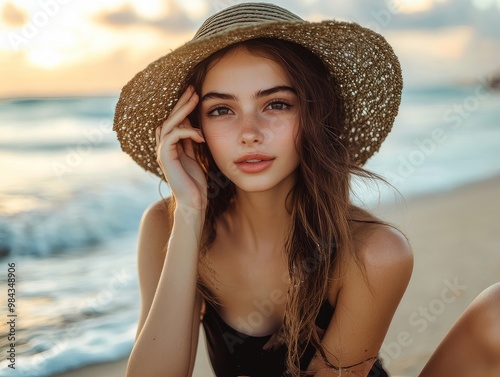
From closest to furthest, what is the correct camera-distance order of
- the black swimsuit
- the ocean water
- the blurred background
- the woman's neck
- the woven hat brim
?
the woven hat brim < the black swimsuit < the woman's neck < the ocean water < the blurred background

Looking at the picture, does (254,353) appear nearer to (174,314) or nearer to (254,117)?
(174,314)

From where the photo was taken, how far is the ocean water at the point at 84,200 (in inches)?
176

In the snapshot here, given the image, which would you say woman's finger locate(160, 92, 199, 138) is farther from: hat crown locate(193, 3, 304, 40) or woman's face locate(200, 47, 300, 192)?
hat crown locate(193, 3, 304, 40)

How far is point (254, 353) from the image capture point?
9.61 ft

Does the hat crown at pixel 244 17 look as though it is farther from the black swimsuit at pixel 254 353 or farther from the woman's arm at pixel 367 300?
the black swimsuit at pixel 254 353

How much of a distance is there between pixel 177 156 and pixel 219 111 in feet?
1.10

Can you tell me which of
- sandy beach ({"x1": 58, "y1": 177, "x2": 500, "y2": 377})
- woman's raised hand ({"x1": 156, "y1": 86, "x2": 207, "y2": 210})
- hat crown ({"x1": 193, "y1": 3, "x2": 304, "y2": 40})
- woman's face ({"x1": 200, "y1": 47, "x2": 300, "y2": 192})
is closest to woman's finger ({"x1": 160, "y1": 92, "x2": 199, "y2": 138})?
woman's raised hand ({"x1": 156, "y1": 86, "x2": 207, "y2": 210})

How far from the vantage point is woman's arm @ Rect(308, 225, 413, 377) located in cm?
269

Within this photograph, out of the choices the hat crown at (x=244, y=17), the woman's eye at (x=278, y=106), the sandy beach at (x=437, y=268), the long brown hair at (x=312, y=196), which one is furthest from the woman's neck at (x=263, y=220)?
the sandy beach at (x=437, y=268)

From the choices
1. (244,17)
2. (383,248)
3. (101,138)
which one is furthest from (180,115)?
(101,138)

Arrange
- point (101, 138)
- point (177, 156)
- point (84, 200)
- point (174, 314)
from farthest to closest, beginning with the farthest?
point (101, 138), point (84, 200), point (177, 156), point (174, 314)

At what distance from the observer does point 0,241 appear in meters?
6.64

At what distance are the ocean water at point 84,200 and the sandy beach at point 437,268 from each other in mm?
448

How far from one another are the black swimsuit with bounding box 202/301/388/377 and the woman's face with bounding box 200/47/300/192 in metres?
0.67
